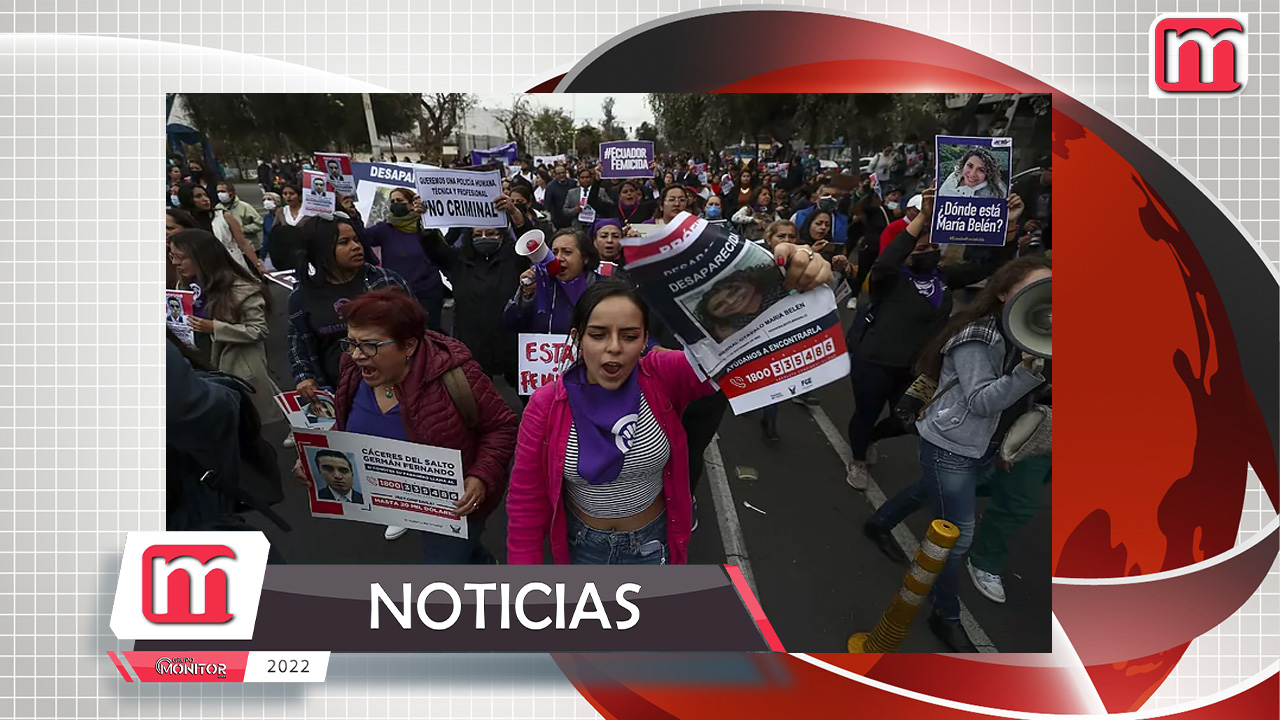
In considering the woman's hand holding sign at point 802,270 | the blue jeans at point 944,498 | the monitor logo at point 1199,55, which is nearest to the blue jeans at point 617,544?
the blue jeans at point 944,498

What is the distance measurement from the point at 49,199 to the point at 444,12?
1.66m

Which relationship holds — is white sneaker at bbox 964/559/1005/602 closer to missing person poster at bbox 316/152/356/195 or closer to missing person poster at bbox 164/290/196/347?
missing person poster at bbox 316/152/356/195

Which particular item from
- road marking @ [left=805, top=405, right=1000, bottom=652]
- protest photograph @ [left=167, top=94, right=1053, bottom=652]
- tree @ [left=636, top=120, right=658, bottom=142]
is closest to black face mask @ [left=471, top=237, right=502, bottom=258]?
protest photograph @ [left=167, top=94, right=1053, bottom=652]

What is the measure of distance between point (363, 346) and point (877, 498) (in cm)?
211

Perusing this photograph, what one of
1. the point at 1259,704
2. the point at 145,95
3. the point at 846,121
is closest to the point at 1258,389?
the point at 1259,704

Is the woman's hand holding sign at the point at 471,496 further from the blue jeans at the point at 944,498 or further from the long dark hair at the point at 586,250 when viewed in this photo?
the blue jeans at the point at 944,498

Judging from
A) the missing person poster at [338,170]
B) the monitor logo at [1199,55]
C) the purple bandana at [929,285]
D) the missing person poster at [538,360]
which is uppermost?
the monitor logo at [1199,55]

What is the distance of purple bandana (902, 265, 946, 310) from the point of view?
337 cm

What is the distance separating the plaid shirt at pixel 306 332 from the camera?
3.33 metres

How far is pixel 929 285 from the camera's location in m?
3.37

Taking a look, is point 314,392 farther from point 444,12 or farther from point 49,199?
point 444,12

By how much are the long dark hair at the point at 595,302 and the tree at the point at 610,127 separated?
0.55m

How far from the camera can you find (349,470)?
3371 mm

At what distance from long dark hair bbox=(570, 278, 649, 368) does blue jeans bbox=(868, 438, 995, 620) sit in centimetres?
127
